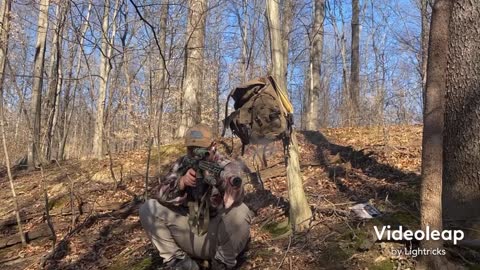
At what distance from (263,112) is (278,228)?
4.35ft

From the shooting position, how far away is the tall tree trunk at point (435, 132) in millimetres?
3049

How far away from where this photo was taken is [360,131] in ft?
30.8

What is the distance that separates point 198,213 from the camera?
3.63 m

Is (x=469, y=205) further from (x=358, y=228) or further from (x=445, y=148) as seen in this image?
(x=358, y=228)

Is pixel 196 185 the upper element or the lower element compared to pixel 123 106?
lower

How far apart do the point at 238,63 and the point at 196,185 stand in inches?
835

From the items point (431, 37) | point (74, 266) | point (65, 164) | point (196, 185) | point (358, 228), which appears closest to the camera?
point (431, 37)

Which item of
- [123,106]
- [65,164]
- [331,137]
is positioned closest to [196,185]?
[123,106]

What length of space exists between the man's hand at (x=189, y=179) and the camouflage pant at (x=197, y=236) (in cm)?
35

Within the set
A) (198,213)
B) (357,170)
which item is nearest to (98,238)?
(198,213)

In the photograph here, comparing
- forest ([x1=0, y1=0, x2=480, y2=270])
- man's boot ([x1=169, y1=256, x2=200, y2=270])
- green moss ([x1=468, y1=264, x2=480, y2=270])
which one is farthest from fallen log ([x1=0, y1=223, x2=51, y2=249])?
green moss ([x1=468, y1=264, x2=480, y2=270])

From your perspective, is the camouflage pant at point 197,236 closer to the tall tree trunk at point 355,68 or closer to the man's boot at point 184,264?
the man's boot at point 184,264

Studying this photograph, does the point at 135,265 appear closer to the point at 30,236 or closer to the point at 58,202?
the point at 30,236

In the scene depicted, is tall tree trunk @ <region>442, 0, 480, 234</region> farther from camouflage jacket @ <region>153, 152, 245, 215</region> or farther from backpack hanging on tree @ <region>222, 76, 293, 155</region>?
camouflage jacket @ <region>153, 152, 245, 215</region>
